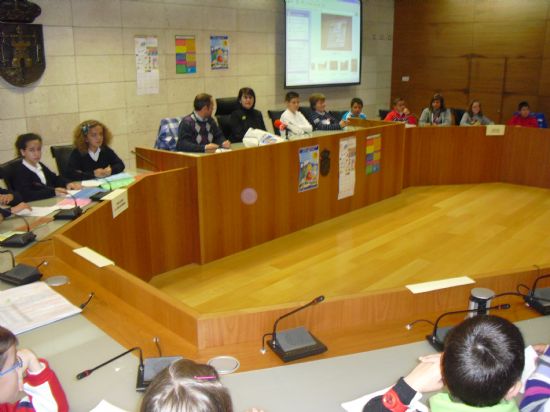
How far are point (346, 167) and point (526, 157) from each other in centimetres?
283

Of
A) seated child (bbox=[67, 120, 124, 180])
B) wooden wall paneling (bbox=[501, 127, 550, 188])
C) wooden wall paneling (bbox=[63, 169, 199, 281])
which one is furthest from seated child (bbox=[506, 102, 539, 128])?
seated child (bbox=[67, 120, 124, 180])

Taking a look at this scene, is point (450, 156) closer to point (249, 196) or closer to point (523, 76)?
point (523, 76)

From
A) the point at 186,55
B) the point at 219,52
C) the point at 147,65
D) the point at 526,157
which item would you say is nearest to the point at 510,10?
the point at 526,157

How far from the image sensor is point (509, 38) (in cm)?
857

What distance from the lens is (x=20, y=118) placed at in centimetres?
532

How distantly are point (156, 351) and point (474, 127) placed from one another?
20.0 feet

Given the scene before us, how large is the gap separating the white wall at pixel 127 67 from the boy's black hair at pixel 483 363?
16.6ft

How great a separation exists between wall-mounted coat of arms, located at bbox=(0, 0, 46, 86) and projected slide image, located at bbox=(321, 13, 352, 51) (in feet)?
14.8

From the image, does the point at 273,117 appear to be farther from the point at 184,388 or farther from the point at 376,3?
the point at 184,388

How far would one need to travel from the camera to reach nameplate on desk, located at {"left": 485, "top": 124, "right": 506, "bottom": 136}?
695cm

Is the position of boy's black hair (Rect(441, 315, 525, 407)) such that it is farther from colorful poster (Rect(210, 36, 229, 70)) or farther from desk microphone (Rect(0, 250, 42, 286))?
colorful poster (Rect(210, 36, 229, 70))

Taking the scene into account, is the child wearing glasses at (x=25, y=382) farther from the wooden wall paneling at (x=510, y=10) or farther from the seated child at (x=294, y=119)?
the wooden wall paneling at (x=510, y=10)

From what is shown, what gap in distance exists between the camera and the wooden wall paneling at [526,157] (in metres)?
6.75

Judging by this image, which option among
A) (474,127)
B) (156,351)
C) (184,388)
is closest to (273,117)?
(474,127)
